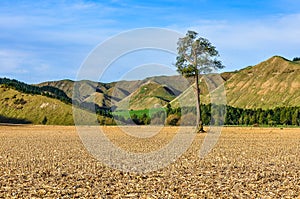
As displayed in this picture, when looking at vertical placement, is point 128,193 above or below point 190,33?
below

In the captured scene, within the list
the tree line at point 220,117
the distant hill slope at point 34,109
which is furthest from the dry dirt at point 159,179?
the distant hill slope at point 34,109

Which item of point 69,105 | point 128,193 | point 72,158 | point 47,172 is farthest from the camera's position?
point 69,105

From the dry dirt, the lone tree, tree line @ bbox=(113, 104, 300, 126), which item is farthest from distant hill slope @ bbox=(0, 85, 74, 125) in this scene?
the dry dirt

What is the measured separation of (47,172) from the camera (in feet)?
74.9

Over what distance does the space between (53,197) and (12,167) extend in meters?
9.81

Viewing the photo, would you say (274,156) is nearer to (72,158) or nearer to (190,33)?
(72,158)

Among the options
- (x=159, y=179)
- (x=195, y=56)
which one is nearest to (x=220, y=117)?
(x=195, y=56)

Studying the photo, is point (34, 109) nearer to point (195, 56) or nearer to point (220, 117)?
point (220, 117)

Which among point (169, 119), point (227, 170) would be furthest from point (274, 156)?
point (169, 119)

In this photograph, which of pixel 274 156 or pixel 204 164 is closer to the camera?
pixel 204 164

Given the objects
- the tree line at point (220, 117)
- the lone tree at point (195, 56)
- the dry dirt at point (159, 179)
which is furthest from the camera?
the tree line at point (220, 117)

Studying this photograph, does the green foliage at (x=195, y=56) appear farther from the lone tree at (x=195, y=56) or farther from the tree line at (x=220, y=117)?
the tree line at (x=220, y=117)

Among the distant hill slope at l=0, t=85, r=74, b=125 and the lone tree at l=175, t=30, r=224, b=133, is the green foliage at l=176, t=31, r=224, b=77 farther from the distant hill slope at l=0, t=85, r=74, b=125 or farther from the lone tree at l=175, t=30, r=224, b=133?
the distant hill slope at l=0, t=85, r=74, b=125

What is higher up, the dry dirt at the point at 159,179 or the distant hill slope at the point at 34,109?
the distant hill slope at the point at 34,109
